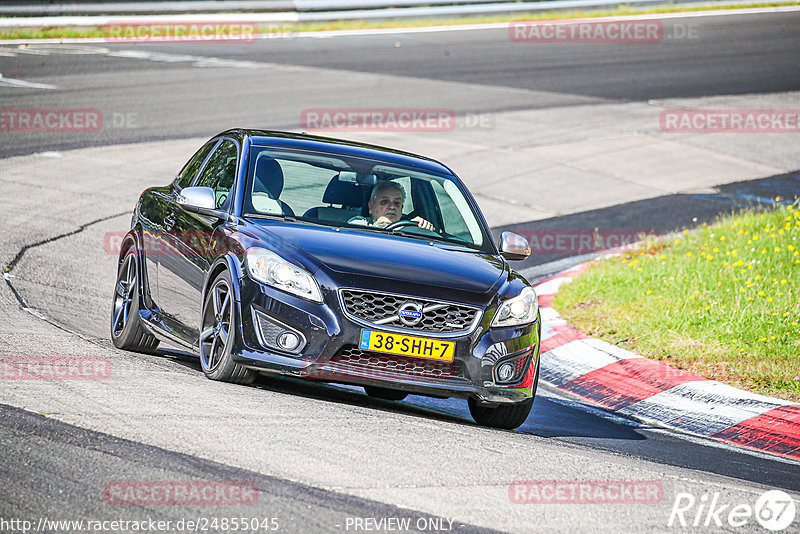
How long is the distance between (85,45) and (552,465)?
833 inches

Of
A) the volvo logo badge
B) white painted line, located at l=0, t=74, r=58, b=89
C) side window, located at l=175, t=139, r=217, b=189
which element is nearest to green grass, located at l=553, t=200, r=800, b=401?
the volvo logo badge

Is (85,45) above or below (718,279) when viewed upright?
above

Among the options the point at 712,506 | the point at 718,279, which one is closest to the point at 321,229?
the point at 712,506

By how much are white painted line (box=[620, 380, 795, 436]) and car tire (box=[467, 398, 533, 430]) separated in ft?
4.82

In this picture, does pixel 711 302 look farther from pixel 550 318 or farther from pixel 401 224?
pixel 401 224

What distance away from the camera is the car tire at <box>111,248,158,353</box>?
8164 mm

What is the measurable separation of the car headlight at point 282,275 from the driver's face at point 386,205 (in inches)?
49.1

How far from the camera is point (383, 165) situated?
793 cm

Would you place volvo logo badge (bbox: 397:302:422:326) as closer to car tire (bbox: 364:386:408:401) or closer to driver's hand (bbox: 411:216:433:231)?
driver's hand (bbox: 411:216:433:231)

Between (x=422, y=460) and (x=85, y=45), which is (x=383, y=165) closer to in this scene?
(x=422, y=460)

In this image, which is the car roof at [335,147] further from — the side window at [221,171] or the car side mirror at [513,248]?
the car side mirror at [513,248]

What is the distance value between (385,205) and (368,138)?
11.2 m

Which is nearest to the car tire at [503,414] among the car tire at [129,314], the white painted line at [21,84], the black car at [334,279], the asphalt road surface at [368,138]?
the black car at [334,279]

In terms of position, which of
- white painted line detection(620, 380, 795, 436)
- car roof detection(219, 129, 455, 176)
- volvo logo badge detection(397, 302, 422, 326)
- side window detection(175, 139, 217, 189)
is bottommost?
white painted line detection(620, 380, 795, 436)
